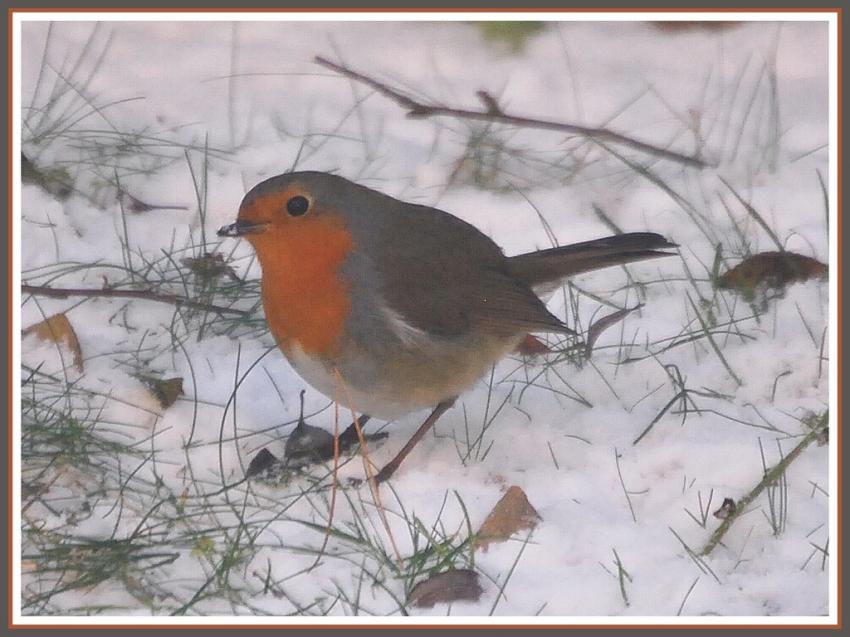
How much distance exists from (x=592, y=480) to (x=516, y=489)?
8.7 inches

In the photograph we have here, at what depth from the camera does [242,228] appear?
3.20 metres

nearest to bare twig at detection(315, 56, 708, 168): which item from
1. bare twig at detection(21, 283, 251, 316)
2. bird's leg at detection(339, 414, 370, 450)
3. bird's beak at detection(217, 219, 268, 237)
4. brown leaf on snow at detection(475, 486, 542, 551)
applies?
bare twig at detection(21, 283, 251, 316)

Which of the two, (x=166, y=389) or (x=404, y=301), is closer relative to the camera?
(x=404, y=301)

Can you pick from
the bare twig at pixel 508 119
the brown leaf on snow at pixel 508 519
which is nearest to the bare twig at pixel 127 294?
the bare twig at pixel 508 119

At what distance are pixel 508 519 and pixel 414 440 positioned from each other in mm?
456

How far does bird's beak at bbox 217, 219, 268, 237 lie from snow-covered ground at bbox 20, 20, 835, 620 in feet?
1.65

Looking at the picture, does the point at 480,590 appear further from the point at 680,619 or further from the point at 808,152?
the point at 808,152

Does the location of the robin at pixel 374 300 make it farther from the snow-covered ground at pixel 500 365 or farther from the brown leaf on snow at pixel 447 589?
the brown leaf on snow at pixel 447 589

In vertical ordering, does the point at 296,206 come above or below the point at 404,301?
above

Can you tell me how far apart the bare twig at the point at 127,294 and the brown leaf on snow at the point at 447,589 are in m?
1.39

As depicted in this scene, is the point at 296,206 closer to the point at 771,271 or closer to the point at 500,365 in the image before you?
the point at 500,365

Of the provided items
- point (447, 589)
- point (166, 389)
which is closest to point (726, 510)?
point (447, 589)

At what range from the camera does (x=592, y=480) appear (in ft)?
10.2

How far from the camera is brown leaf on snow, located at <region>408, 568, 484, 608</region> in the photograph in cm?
271
